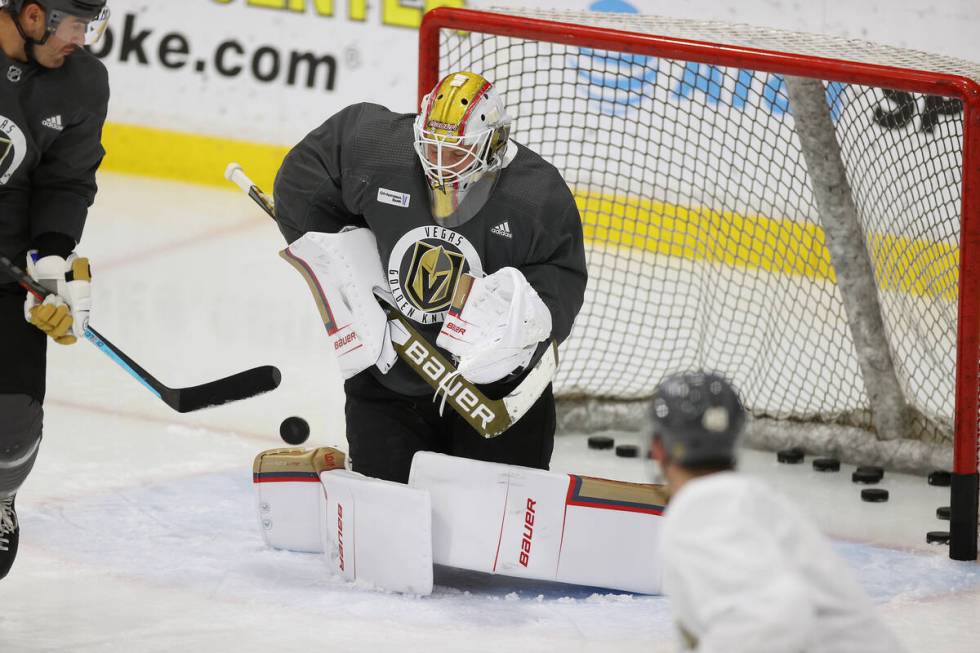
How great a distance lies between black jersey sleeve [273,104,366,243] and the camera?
3.14m

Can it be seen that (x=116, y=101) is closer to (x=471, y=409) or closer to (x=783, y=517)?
(x=471, y=409)

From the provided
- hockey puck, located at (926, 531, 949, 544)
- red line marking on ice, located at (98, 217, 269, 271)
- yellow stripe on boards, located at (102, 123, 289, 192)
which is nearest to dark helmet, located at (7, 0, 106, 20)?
hockey puck, located at (926, 531, 949, 544)

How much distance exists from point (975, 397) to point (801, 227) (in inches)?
41.4

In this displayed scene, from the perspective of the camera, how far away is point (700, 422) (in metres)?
1.68

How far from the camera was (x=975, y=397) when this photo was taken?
319 centimetres

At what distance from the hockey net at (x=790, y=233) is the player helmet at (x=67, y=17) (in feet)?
3.81

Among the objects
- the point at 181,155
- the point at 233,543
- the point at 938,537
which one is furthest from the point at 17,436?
the point at 181,155

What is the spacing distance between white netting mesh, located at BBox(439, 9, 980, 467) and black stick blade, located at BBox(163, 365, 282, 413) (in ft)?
3.73

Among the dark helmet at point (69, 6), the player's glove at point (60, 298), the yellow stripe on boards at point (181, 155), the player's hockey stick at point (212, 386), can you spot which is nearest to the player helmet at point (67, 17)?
the dark helmet at point (69, 6)

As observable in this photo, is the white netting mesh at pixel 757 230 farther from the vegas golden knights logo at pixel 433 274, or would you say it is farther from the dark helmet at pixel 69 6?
the dark helmet at pixel 69 6

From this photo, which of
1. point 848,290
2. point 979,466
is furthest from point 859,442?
point 979,466

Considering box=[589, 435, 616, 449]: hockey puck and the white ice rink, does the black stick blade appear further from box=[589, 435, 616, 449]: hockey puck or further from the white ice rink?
box=[589, 435, 616, 449]: hockey puck

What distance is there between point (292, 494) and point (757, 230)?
5.67ft

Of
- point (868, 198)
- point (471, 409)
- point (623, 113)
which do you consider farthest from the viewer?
point (623, 113)
